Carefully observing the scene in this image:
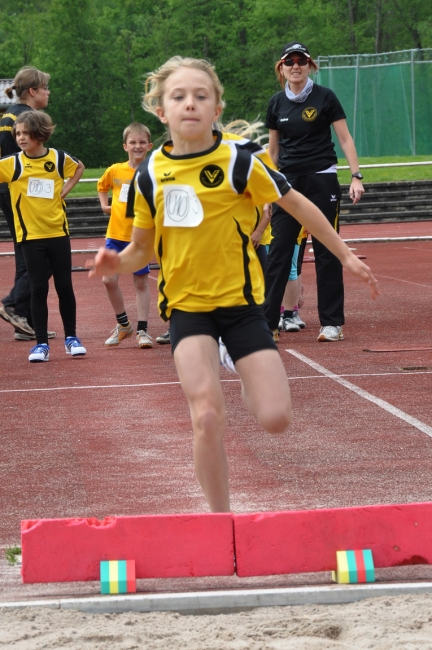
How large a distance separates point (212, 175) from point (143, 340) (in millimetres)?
5714

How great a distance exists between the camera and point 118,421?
7207 mm

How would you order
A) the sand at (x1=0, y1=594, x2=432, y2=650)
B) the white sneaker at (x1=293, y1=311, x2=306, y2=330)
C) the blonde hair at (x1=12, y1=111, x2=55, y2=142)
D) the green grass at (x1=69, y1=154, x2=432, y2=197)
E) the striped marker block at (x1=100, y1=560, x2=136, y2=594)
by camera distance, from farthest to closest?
the green grass at (x1=69, y1=154, x2=432, y2=197) → the white sneaker at (x1=293, y1=311, x2=306, y2=330) → the blonde hair at (x1=12, y1=111, x2=55, y2=142) → the striped marker block at (x1=100, y1=560, x2=136, y2=594) → the sand at (x1=0, y1=594, x2=432, y2=650)

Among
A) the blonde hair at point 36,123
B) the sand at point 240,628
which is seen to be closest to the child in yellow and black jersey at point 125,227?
the blonde hair at point 36,123

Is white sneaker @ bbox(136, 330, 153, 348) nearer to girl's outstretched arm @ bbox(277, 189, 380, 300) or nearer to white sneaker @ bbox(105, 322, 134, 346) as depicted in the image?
white sneaker @ bbox(105, 322, 134, 346)

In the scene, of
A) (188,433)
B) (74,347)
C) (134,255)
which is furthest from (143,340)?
(134,255)

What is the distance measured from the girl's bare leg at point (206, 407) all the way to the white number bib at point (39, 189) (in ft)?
18.2

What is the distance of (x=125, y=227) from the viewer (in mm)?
10102

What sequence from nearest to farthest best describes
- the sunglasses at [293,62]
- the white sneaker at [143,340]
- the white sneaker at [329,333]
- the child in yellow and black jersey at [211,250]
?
1. the child in yellow and black jersey at [211,250]
2. the sunglasses at [293,62]
3. the white sneaker at [329,333]
4. the white sneaker at [143,340]

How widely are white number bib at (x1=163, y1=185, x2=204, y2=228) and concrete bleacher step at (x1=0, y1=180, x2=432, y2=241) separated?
A: 23.3 meters

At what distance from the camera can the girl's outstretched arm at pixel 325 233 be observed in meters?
4.54

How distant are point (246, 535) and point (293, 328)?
258 inches

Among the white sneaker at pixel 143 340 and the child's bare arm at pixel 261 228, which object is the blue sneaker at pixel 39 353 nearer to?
the white sneaker at pixel 143 340

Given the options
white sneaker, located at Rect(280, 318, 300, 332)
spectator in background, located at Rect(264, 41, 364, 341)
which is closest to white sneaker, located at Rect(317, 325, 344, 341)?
spectator in background, located at Rect(264, 41, 364, 341)

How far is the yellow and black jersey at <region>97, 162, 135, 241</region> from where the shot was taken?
1007 cm
